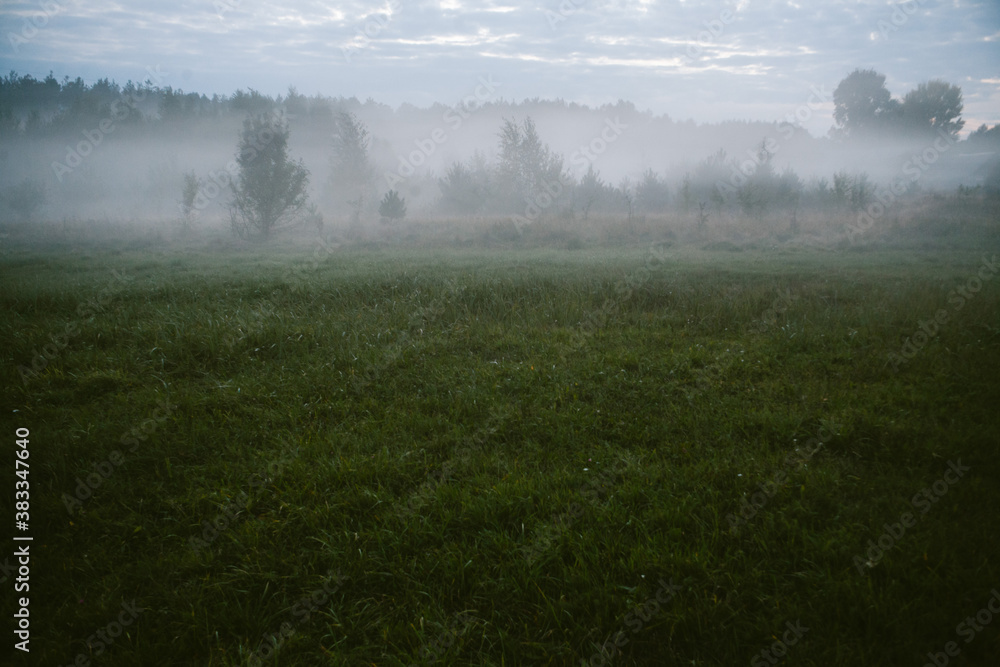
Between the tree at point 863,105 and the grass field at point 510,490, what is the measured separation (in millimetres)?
91377

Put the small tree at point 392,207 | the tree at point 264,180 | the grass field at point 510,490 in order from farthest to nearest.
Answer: the small tree at point 392,207 → the tree at point 264,180 → the grass field at point 510,490

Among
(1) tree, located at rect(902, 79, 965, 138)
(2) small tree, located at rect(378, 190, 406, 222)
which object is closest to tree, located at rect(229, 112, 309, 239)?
(2) small tree, located at rect(378, 190, 406, 222)

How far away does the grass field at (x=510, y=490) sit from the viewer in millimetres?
2973

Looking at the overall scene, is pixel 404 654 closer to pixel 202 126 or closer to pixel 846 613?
pixel 846 613

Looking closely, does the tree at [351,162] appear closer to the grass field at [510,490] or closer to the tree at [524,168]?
the tree at [524,168]

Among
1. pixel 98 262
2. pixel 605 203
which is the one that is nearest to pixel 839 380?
pixel 98 262

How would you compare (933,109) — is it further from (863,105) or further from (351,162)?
(351,162)

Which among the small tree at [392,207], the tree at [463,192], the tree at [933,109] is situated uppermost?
the tree at [933,109]

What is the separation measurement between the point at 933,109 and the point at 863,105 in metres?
11.0

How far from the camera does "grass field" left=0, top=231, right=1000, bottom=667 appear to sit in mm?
2973

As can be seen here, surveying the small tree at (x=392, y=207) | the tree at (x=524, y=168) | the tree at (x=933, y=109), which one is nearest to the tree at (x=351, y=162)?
the small tree at (x=392, y=207)

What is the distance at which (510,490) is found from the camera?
14.0 feet

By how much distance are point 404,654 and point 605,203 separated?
2047 inches

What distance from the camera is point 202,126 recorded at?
93.2 meters
